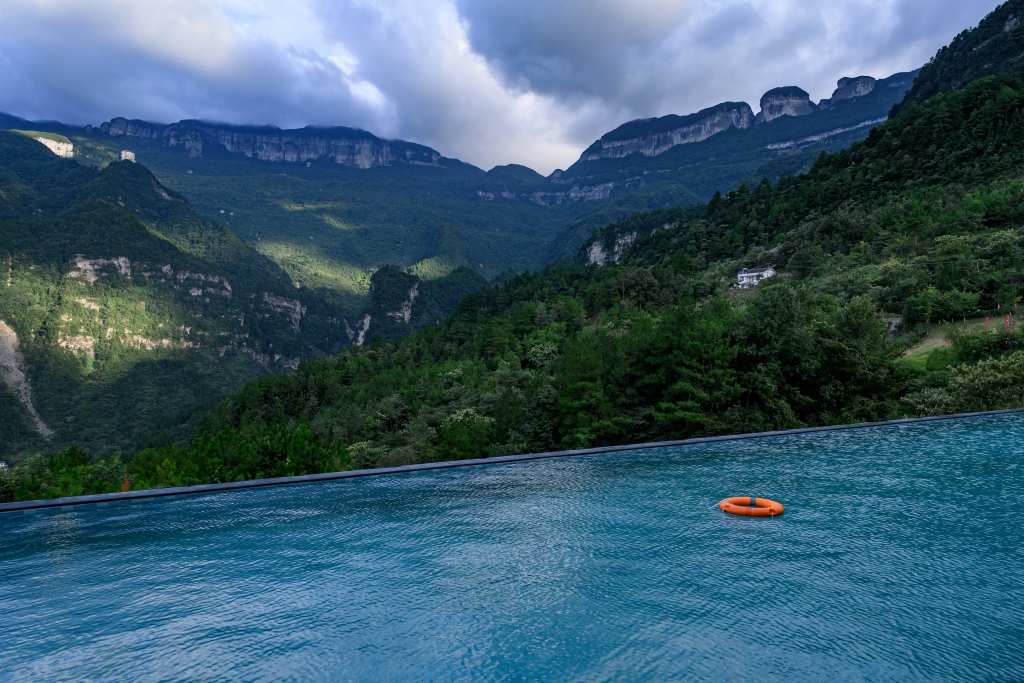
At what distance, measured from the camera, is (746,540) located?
24.1 feet

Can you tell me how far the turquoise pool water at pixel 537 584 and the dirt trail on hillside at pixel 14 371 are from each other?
135895 mm

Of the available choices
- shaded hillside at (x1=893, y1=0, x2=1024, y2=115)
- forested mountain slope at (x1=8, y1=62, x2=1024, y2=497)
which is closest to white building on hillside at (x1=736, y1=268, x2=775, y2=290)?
forested mountain slope at (x1=8, y1=62, x2=1024, y2=497)

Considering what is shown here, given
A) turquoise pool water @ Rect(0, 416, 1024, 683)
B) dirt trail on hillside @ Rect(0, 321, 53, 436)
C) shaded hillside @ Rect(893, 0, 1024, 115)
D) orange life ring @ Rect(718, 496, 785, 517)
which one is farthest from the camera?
dirt trail on hillside @ Rect(0, 321, 53, 436)

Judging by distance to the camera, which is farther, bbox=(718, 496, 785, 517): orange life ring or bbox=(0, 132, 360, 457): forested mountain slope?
bbox=(0, 132, 360, 457): forested mountain slope

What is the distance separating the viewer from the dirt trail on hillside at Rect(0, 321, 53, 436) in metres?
117

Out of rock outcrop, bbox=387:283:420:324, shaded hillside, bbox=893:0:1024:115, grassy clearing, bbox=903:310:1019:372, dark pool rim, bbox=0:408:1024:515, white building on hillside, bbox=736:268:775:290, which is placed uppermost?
shaded hillside, bbox=893:0:1024:115

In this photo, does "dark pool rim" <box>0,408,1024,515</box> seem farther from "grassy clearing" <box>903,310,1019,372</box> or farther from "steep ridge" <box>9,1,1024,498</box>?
"grassy clearing" <box>903,310,1019,372</box>

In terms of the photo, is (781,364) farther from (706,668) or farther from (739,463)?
(706,668)

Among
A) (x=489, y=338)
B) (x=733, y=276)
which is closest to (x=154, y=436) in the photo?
(x=489, y=338)

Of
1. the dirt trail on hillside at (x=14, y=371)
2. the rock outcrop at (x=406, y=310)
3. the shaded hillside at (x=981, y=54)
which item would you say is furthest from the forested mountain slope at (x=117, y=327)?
the shaded hillside at (x=981, y=54)

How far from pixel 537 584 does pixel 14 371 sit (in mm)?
163560

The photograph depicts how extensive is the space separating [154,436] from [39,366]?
62.1 meters

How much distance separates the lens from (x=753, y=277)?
5094cm

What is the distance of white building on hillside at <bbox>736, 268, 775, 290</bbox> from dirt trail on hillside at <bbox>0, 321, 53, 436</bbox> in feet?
427
